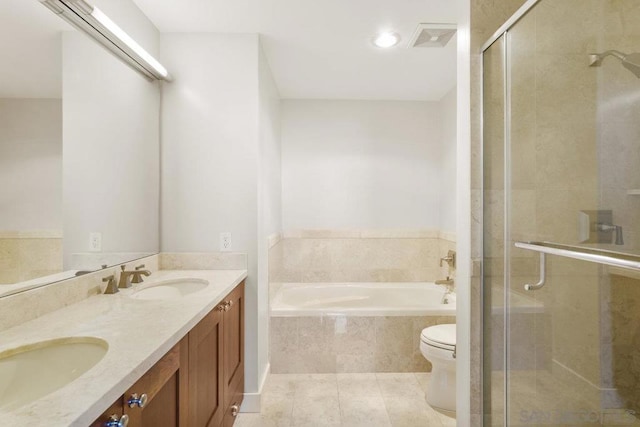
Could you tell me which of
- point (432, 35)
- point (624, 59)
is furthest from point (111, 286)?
point (432, 35)

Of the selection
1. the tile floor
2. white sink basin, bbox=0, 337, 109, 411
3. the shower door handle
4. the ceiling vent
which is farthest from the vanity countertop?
the ceiling vent

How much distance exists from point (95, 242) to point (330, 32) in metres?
1.83

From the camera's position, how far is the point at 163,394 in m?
1.14

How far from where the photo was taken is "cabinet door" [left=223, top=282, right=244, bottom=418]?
6.23ft

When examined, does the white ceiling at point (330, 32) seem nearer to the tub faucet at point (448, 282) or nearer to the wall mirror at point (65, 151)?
the wall mirror at point (65, 151)

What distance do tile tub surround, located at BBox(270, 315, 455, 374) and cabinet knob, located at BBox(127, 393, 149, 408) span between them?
190 centimetres

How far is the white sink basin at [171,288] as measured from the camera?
189 centimetres

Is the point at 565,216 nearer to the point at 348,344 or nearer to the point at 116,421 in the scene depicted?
the point at 116,421

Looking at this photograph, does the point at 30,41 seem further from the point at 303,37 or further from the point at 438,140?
the point at 438,140

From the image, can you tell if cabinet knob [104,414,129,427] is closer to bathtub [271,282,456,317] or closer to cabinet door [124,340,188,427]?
cabinet door [124,340,188,427]

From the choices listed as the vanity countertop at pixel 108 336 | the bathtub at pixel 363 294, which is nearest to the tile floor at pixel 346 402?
the bathtub at pixel 363 294

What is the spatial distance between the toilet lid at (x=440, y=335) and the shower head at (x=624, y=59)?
1.76 m

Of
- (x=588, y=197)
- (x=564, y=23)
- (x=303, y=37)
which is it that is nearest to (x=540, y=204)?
(x=588, y=197)

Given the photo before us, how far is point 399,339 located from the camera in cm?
284
